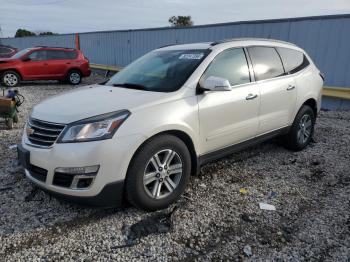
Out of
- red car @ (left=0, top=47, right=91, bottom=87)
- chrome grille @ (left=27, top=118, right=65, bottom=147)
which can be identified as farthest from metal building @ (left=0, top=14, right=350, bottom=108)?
chrome grille @ (left=27, top=118, right=65, bottom=147)

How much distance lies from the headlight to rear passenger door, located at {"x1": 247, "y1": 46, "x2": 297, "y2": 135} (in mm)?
2239

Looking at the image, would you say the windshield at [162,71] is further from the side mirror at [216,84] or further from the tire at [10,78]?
the tire at [10,78]

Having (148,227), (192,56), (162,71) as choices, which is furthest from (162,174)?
(192,56)

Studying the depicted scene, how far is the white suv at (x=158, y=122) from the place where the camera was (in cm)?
301

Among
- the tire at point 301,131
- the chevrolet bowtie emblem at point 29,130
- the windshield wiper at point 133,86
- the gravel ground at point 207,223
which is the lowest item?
the gravel ground at point 207,223

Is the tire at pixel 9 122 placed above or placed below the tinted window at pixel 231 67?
below

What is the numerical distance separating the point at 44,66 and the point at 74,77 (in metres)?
1.33

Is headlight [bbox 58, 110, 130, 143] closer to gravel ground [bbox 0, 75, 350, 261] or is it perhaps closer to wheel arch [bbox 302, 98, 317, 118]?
gravel ground [bbox 0, 75, 350, 261]

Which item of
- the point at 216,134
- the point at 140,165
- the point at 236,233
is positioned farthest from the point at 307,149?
the point at 140,165

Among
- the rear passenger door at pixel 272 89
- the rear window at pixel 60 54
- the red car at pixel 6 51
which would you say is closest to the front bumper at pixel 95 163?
the rear passenger door at pixel 272 89

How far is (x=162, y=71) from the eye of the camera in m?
4.10

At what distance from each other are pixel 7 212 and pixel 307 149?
15.1 feet

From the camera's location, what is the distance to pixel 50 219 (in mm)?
3338

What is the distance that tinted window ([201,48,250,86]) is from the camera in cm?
393
